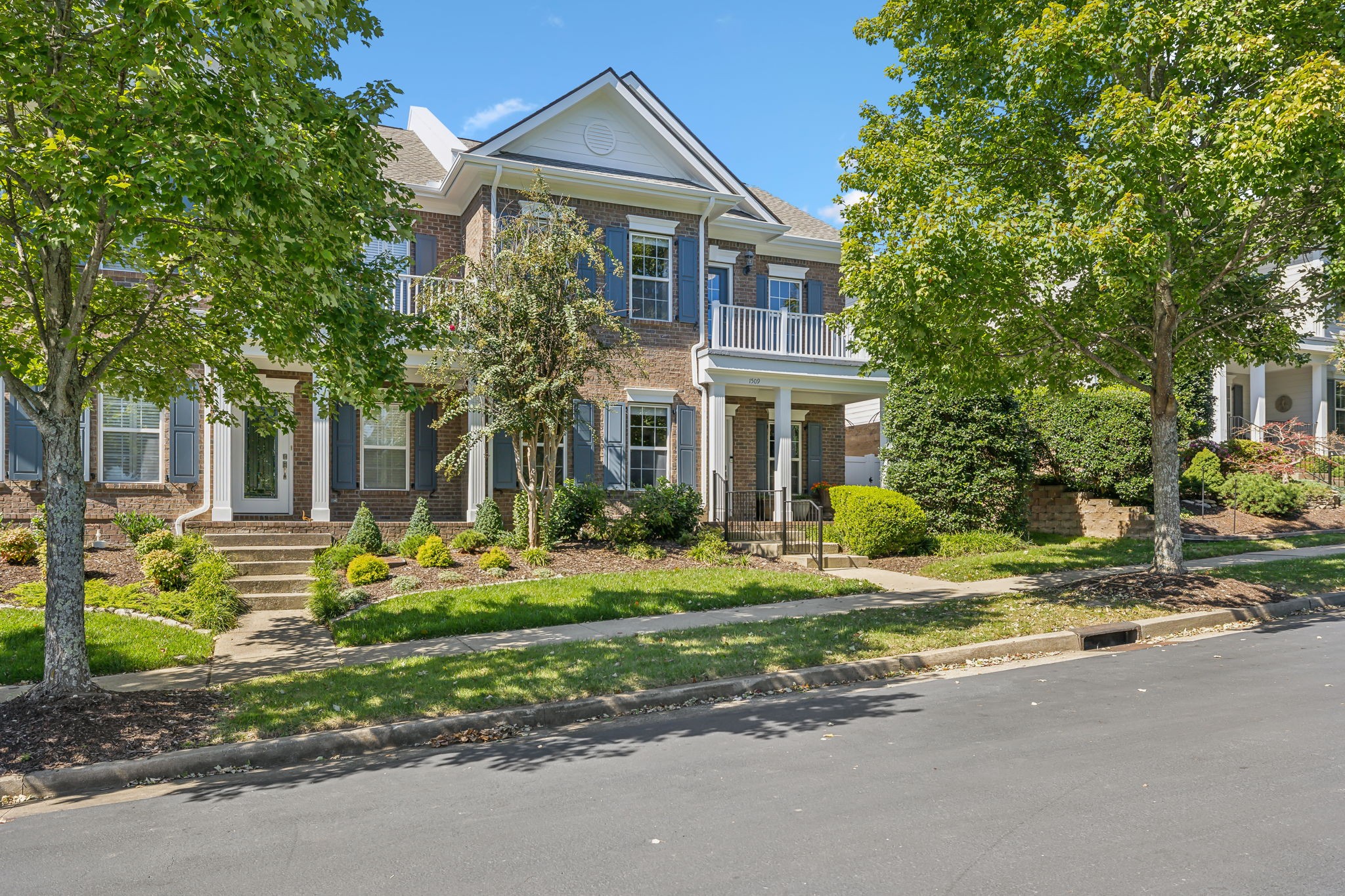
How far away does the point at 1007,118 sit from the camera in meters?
10.6

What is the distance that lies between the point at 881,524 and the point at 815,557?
Answer: 4.49 feet

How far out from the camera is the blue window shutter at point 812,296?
68.8 ft

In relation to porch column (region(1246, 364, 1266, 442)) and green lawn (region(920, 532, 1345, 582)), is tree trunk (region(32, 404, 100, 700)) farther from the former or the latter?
porch column (region(1246, 364, 1266, 442))

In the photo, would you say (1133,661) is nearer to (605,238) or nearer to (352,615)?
(352,615)

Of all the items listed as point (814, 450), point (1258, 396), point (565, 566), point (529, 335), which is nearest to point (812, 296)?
point (814, 450)

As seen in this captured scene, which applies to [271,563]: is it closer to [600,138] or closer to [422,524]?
[422,524]

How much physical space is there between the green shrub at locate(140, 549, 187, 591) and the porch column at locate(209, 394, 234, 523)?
2956 millimetres

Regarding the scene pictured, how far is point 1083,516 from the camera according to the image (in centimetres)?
1867

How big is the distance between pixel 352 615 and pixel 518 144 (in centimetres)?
1026

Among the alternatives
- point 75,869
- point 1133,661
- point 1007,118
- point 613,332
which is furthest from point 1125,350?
point 75,869

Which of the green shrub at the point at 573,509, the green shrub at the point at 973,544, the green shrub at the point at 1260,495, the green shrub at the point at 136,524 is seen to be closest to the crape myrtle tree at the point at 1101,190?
the green shrub at the point at 973,544

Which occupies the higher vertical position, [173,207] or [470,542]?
[173,207]

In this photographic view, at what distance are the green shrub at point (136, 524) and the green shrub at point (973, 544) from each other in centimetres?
1321

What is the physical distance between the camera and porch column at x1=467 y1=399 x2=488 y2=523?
16172 mm
